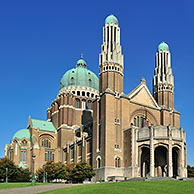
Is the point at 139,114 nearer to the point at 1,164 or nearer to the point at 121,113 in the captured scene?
the point at 121,113

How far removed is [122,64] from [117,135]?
16.0 m

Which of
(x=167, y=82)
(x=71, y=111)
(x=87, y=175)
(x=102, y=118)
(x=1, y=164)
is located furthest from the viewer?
(x=71, y=111)

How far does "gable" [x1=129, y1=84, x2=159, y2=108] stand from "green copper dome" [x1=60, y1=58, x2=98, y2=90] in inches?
1170

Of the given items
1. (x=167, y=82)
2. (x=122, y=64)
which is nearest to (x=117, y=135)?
(x=122, y=64)

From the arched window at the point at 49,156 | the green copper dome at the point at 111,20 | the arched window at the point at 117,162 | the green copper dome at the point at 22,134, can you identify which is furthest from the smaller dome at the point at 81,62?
the arched window at the point at 117,162

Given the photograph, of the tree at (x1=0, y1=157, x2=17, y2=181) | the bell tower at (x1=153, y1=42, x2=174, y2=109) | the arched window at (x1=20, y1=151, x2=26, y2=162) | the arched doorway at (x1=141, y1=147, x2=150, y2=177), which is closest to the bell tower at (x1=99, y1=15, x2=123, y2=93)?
the bell tower at (x1=153, y1=42, x2=174, y2=109)

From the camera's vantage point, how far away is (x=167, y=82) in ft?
257

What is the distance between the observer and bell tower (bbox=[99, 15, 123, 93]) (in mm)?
68188

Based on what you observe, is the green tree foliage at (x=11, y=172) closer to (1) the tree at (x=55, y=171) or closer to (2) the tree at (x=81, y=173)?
(1) the tree at (x=55, y=171)

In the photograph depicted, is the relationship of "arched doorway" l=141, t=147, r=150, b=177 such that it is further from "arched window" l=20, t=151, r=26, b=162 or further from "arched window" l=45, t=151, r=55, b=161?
"arched window" l=20, t=151, r=26, b=162

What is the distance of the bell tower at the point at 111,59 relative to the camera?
6819 centimetres

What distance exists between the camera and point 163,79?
3098 inches

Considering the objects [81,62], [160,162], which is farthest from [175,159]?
[81,62]

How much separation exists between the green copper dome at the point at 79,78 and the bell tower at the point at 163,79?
2678 centimetres
